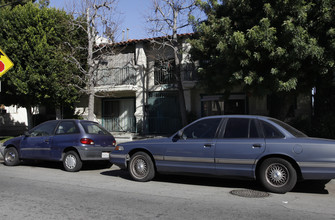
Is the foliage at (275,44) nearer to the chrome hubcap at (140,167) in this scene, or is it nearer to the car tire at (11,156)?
the chrome hubcap at (140,167)

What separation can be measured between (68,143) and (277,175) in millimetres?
5920

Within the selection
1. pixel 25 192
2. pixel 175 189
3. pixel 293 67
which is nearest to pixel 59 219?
pixel 25 192

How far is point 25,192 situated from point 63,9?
1304 cm

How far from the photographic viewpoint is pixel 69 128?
9.76 meters

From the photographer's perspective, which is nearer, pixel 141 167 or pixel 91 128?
pixel 141 167

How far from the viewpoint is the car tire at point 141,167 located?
303 inches

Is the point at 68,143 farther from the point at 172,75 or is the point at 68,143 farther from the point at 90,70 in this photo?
the point at 172,75

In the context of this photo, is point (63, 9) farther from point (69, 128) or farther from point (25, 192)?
point (25, 192)

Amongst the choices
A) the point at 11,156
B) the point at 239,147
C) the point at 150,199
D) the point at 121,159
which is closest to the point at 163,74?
the point at 11,156

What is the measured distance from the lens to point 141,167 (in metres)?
7.84

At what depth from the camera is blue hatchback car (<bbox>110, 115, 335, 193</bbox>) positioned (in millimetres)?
6223

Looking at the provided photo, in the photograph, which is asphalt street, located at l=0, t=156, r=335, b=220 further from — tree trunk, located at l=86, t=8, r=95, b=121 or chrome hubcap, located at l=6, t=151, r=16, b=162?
tree trunk, located at l=86, t=8, r=95, b=121

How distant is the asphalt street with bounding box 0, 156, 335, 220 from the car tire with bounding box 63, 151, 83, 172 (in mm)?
755

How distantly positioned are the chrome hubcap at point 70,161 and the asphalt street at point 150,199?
771 mm
